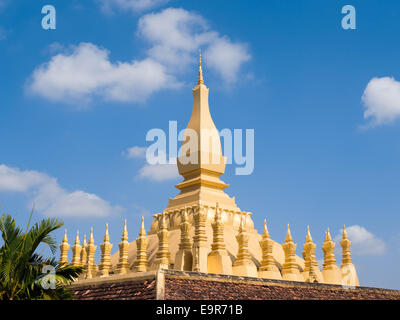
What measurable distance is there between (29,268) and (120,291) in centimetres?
275

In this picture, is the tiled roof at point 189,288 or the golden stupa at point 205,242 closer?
the tiled roof at point 189,288

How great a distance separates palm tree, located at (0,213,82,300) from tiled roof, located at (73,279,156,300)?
151 centimetres

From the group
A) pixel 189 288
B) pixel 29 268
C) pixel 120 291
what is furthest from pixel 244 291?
pixel 29 268

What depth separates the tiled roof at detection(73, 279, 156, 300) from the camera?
14.1 metres

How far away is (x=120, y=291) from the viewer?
15.0 metres

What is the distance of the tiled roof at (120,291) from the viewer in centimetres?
1409

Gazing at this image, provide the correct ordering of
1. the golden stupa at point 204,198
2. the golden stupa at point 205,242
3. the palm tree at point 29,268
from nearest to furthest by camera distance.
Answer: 1. the palm tree at point 29,268
2. the golden stupa at point 205,242
3. the golden stupa at point 204,198

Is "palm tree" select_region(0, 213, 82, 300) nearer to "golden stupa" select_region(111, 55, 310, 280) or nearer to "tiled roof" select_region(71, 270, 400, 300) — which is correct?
"tiled roof" select_region(71, 270, 400, 300)

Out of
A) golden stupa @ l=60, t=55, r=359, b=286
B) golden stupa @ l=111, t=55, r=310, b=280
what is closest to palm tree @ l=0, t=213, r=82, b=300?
golden stupa @ l=60, t=55, r=359, b=286

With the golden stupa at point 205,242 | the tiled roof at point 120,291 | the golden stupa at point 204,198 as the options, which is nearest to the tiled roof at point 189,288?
the tiled roof at point 120,291

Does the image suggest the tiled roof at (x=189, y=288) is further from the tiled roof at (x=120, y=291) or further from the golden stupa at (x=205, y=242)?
the golden stupa at (x=205, y=242)

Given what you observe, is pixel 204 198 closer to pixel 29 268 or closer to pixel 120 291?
pixel 120 291

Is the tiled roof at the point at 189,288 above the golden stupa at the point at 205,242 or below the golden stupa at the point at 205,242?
below

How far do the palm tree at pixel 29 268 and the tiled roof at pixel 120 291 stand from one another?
4.96 ft
